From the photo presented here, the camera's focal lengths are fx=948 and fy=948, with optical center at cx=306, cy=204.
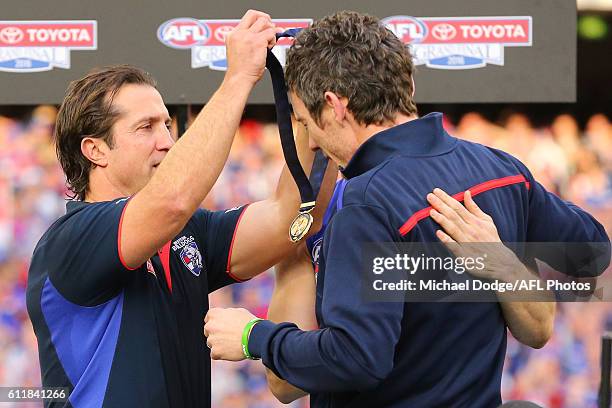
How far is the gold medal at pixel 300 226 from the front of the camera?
227cm

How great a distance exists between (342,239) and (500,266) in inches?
13.3

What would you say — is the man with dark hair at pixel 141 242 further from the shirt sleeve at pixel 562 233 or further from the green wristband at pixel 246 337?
the shirt sleeve at pixel 562 233

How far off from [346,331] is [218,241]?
0.85m

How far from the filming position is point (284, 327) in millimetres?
1848

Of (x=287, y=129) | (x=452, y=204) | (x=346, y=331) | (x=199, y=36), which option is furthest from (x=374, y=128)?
(x=199, y=36)

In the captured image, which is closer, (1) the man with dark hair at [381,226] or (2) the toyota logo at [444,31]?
(1) the man with dark hair at [381,226]

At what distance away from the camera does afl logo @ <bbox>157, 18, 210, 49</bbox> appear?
10.5ft

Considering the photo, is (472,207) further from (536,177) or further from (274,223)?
(536,177)

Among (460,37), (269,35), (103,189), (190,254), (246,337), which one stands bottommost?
(246,337)

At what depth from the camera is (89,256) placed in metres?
2.10

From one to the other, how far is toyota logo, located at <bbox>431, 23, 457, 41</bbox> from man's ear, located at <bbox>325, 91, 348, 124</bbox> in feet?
4.40

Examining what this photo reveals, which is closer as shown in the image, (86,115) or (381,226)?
(381,226)

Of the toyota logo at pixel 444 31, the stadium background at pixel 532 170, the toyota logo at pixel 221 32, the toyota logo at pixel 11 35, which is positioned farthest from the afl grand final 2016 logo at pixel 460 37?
the toyota logo at pixel 11 35

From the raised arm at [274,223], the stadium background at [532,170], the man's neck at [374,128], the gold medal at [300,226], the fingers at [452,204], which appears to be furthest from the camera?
the stadium background at [532,170]
